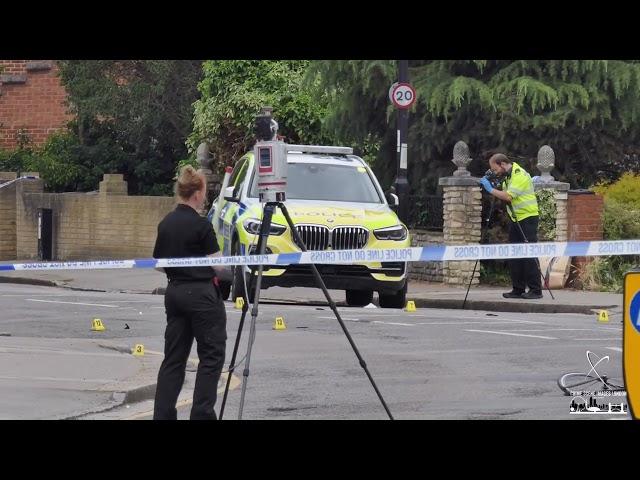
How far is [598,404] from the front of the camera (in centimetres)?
997

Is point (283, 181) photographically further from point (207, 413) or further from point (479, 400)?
point (479, 400)

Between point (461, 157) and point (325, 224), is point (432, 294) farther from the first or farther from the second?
point (325, 224)

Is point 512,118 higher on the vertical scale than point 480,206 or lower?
higher

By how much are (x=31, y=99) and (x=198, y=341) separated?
25.7 metres

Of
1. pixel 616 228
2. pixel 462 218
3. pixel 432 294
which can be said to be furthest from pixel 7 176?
pixel 616 228

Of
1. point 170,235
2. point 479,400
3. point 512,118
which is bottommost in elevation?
point 479,400

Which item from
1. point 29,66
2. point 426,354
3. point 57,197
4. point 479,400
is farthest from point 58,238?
point 479,400

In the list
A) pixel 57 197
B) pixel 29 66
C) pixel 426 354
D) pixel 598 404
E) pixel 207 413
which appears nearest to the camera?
pixel 207 413

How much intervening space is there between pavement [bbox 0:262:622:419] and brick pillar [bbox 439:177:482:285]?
0.28m

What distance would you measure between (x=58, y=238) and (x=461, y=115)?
11182 millimetres

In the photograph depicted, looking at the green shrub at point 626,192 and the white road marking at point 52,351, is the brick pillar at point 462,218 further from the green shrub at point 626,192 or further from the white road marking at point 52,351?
the white road marking at point 52,351

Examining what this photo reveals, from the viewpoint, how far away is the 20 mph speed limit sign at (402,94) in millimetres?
21078

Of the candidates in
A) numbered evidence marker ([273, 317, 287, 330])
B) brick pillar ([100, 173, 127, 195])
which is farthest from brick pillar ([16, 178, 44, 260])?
numbered evidence marker ([273, 317, 287, 330])

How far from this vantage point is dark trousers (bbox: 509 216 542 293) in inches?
722
